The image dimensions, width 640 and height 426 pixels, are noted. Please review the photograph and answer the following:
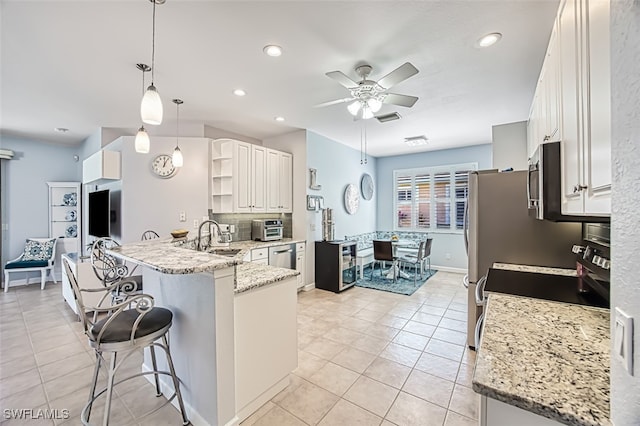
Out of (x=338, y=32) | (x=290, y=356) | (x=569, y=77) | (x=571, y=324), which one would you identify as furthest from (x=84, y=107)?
(x=571, y=324)

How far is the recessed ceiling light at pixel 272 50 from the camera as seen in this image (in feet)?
7.42

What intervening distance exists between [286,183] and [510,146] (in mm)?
3580

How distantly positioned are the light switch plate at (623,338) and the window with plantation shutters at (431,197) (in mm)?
5811

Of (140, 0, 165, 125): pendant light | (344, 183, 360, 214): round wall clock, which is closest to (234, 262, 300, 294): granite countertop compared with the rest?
(140, 0, 165, 125): pendant light

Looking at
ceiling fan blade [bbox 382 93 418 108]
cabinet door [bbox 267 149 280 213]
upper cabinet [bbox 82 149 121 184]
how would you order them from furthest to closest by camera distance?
cabinet door [bbox 267 149 280 213], upper cabinet [bbox 82 149 121 184], ceiling fan blade [bbox 382 93 418 108]

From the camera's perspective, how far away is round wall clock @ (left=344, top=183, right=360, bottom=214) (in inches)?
230

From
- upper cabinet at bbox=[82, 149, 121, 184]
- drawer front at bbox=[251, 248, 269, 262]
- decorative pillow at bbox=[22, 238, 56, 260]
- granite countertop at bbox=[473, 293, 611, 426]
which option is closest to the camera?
granite countertop at bbox=[473, 293, 611, 426]

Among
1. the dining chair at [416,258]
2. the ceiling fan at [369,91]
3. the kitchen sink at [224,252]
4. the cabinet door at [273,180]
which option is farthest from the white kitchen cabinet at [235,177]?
the dining chair at [416,258]

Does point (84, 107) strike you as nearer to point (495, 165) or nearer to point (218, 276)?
point (218, 276)

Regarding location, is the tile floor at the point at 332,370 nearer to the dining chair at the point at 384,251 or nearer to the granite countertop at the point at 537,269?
the granite countertop at the point at 537,269

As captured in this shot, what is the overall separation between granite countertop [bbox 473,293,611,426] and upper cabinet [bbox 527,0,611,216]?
508mm

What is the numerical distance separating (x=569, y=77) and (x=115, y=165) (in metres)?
4.92

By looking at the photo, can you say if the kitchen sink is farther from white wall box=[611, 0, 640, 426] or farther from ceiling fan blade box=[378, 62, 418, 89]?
white wall box=[611, 0, 640, 426]

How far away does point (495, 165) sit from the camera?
4004mm
